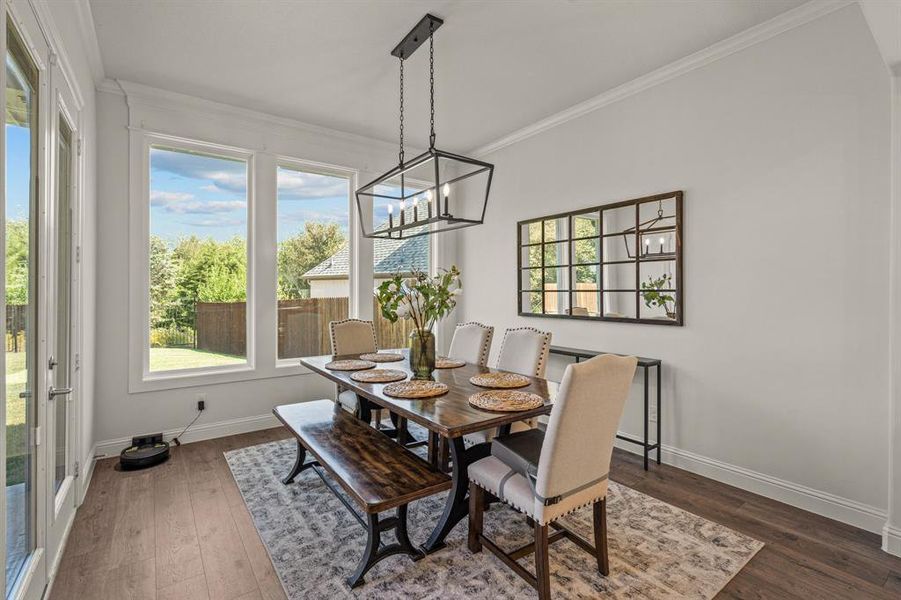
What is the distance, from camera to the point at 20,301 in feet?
5.29

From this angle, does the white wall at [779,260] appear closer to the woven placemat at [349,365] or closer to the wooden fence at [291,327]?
the woven placemat at [349,365]

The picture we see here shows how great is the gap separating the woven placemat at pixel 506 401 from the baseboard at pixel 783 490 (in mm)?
1701

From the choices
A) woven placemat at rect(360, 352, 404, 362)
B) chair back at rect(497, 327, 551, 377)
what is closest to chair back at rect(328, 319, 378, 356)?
woven placemat at rect(360, 352, 404, 362)

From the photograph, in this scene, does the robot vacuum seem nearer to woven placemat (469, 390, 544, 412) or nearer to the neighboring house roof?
the neighboring house roof

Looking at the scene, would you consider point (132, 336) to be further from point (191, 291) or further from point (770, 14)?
point (770, 14)

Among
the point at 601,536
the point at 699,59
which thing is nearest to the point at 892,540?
the point at 601,536

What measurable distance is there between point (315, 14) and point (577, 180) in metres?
2.51

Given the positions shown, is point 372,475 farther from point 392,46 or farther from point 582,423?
point 392,46

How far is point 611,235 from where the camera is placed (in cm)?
370

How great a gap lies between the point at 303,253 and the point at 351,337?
3.82 feet

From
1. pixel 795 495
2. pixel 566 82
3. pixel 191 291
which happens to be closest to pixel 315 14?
pixel 566 82

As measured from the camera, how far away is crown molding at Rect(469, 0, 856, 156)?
2.57 metres

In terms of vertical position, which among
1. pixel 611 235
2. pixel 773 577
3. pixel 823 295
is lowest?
pixel 773 577

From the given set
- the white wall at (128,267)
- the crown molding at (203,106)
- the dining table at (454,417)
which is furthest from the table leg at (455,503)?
the crown molding at (203,106)
